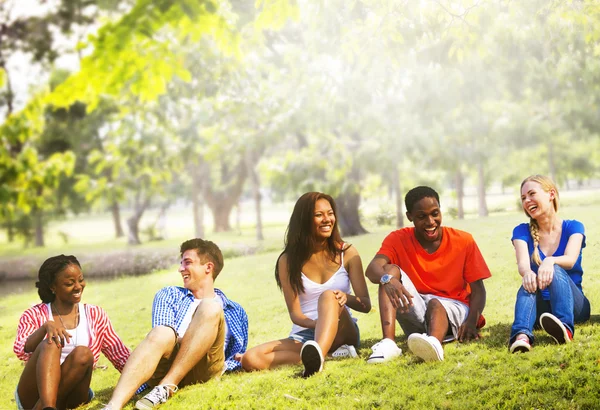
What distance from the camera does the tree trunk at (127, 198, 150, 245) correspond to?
16.0ft

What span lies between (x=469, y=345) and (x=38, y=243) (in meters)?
2.91

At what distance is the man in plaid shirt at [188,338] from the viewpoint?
2938 mm

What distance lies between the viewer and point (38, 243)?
464 centimetres

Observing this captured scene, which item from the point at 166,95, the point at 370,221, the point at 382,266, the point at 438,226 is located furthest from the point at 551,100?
the point at 166,95

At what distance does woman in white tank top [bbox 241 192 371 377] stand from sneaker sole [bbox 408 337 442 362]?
368 mm

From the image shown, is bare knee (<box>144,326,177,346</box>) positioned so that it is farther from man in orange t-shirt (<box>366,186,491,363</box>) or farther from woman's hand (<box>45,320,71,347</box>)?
man in orange t-shirt (<box>366,186,491,363</box>)

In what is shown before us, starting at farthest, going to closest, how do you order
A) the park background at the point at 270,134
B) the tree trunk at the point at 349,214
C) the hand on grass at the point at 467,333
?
the tree trunk at the point at 349,214
the park background at the point at 270,134
the hand on grass at the point at 467,333

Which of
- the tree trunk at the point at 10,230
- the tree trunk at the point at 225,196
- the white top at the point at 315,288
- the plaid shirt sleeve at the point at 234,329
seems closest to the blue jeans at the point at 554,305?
the white top at the point at 315,288

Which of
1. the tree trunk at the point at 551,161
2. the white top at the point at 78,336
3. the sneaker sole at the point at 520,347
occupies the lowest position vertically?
the sneaker sole at the point at 520,347

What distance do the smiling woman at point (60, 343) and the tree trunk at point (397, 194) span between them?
2357mm

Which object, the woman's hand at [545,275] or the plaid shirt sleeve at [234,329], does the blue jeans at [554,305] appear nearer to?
the woman's hand at [545,275]

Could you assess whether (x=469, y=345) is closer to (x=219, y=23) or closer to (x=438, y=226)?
(x=438, y=226)

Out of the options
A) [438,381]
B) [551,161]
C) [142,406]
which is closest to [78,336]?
[142,406]

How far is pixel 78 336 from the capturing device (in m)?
3.21
